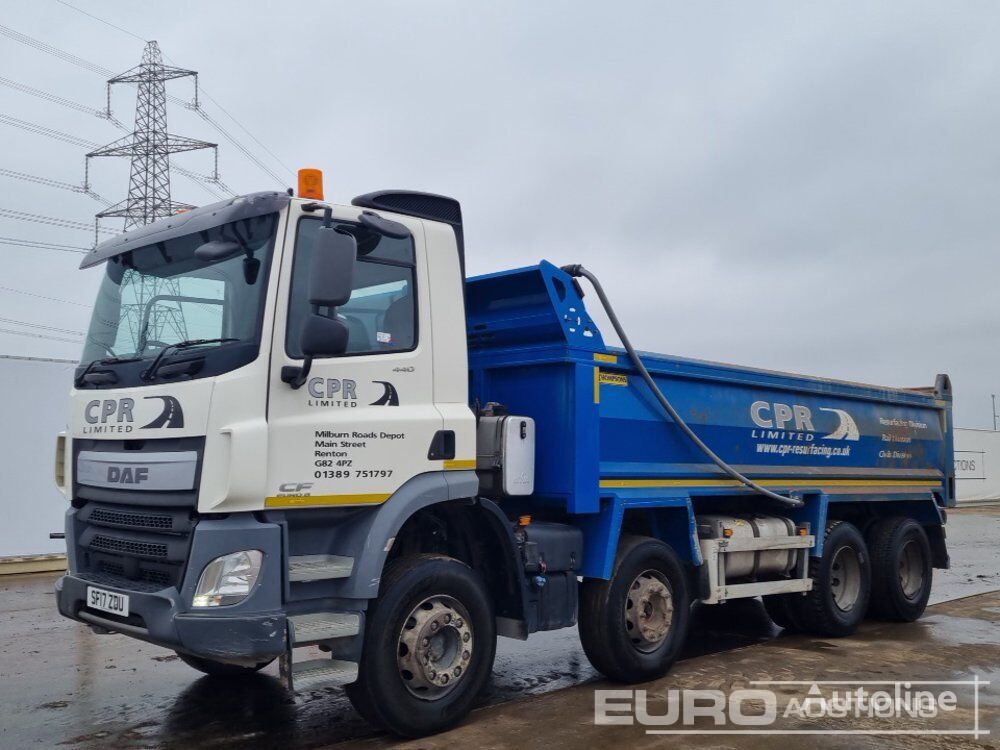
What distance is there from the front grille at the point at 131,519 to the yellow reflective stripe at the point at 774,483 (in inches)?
111

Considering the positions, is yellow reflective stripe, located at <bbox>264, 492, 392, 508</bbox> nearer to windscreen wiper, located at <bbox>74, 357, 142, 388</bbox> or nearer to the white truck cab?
the white truck cab

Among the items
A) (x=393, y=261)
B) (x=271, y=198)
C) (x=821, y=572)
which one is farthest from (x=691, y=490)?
(x=271, y=198)

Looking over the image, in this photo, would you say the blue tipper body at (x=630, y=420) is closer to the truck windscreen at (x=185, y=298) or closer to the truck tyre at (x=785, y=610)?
the truck tyre at (x=785, y=610)

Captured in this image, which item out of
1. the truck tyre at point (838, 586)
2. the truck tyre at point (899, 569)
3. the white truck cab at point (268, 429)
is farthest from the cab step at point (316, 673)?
the truck tyre at point (899, 569)

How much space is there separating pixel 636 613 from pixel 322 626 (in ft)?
8.21

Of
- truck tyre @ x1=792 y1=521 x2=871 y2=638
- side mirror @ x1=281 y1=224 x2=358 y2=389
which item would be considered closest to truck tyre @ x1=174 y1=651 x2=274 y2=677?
side mirror @ x1=281 y1=224 x2=358 y2=389

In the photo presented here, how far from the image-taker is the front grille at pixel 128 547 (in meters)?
4.70

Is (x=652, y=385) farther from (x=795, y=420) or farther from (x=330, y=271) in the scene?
(x=330, y=271)

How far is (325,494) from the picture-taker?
4.84m

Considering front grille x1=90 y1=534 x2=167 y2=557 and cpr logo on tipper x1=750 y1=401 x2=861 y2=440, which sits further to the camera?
cpr logo on tipper x1=750 y1=401 x2=861 y2=440

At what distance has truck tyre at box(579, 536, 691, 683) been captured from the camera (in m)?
6.18

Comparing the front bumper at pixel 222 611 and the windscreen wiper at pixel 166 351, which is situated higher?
the windscreen wiper at pixel 166 351

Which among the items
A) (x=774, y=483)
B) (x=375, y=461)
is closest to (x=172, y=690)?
(x=375, y=461)

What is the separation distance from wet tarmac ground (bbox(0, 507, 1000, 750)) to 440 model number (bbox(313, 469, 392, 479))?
4.92 ft
